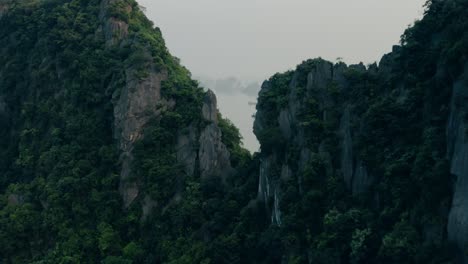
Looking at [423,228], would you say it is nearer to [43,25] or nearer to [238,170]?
[238,170]

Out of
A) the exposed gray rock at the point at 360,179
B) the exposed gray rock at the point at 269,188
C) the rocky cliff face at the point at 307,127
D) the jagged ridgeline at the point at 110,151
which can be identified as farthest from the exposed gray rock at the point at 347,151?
the jagged ridgeline at the point at 110,151

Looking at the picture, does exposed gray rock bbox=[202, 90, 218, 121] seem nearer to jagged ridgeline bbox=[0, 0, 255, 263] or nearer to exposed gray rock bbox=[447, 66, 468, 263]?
jagged ridgeline bbox=[0, 0, 255, 263]

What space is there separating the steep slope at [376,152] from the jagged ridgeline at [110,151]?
4152 mm

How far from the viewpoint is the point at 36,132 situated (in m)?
43.6

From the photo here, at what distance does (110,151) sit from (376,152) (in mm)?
16161

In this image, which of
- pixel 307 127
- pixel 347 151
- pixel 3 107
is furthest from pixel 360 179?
pixel 3 107

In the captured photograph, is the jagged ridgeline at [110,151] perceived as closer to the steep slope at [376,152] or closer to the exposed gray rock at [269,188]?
the exposed gray rock at [269,188]

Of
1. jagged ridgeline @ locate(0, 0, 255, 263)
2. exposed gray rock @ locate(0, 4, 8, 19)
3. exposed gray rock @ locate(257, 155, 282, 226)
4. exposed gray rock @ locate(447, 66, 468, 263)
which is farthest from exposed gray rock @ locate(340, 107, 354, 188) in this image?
exposed gray rock @ locate(0, 4, 8, 19)

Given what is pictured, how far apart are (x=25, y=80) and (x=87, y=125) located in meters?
8.13

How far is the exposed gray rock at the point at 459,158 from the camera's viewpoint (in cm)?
2392

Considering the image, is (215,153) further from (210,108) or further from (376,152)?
(376,152)

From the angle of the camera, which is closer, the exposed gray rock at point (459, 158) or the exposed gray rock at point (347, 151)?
the exposed gray rock at point (459, 158)

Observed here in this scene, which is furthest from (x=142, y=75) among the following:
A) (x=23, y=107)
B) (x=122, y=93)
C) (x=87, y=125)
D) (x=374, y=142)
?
(x=374, y=142)

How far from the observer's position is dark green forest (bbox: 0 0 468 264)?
2709cm
